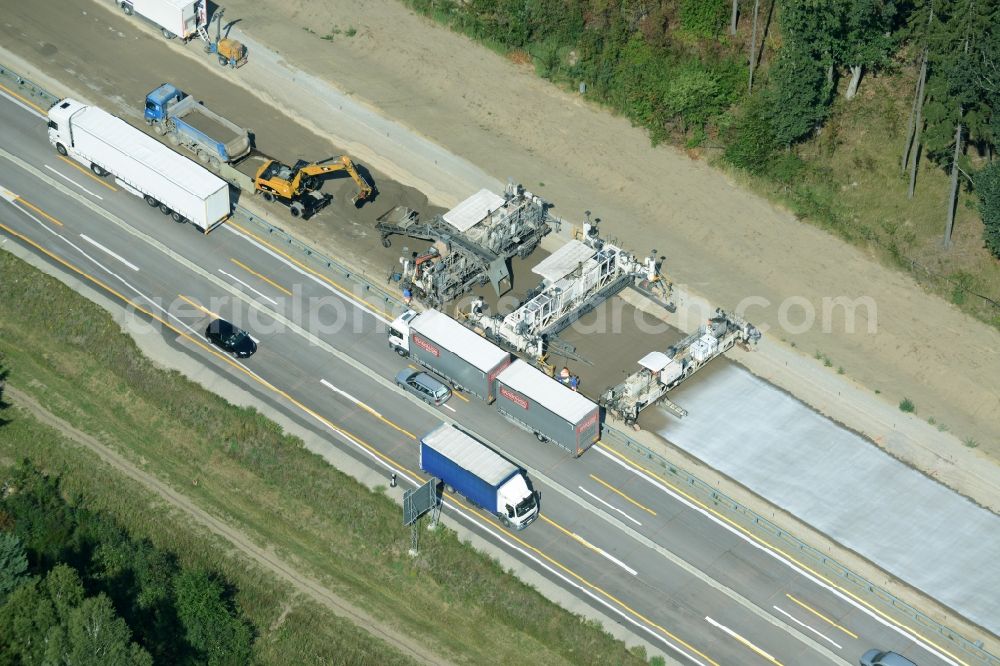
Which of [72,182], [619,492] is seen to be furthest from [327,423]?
[72,182]

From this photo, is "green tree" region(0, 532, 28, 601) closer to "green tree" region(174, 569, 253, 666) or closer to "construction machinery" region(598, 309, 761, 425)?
"green tree" region(174, 569, 253, 666)

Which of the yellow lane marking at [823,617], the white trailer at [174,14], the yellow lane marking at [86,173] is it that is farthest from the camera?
the white trailer at [174,14]

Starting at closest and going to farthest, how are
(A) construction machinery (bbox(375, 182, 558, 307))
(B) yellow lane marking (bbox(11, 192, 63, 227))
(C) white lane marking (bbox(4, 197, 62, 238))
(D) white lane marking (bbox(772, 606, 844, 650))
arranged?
(D) white lane marking (bbox(772, 606, 844, 650)), (A) construction machinery (bbox(375, 182, 558, 307)), (C) white lane marking (bbox(4, 197, 62, 238)), (B) yellow lane marking (bbox(11, 192, 63, 227))

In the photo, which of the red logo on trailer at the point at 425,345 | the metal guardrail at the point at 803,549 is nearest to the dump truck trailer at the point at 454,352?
the red logo on trailer at the point at 425,345

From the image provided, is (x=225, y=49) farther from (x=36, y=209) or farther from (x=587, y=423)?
(x=587, y=423)

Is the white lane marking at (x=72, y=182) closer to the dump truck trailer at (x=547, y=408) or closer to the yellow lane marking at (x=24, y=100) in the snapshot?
the yellow lane marking at (x=24, y=100)

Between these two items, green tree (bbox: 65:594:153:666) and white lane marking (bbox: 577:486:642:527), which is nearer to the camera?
green tree (bbox: 65:594:153:666)

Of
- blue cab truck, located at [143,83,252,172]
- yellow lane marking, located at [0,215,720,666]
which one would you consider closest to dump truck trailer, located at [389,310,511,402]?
yellow lane marking, located at [0,215,720,666]
